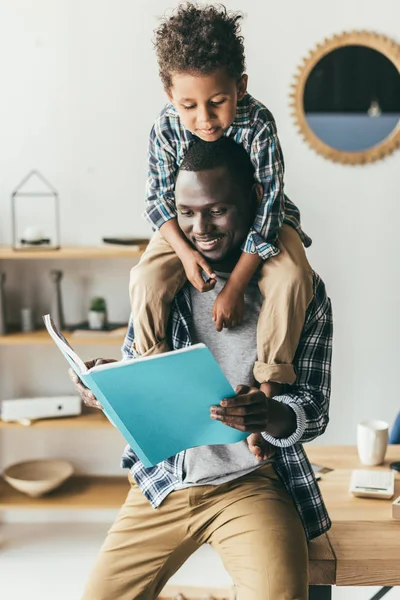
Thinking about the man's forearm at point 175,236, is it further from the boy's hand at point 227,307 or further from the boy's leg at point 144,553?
the boy's leg at point 144,553

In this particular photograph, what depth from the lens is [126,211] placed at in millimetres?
3168

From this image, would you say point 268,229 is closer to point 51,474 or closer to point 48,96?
point 48,96

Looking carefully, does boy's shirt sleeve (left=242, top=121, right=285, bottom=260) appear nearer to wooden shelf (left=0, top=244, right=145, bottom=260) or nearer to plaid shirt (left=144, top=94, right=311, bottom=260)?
plaid shirt (left=144, top=94, right=311, bottom=260)

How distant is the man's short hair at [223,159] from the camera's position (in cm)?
142

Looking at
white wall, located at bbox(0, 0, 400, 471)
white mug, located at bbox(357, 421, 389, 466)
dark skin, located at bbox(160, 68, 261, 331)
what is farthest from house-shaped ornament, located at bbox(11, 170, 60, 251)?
dark skin, located at bbox(160, 68, 261, 331)

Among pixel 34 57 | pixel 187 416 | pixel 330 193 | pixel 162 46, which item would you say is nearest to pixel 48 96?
pixel 34 57

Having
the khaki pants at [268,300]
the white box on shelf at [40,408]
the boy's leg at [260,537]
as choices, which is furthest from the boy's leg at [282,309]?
the white box on shelf at [40,408]

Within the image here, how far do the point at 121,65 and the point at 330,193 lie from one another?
1.01m

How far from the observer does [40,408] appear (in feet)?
10.1

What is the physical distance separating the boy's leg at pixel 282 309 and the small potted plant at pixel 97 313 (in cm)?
167


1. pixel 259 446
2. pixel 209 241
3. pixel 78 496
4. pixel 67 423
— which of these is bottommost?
pixel 78 496

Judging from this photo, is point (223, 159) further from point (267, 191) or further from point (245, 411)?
point (245, 411)

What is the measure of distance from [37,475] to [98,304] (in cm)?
81

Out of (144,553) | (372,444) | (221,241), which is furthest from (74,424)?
(221,241)
